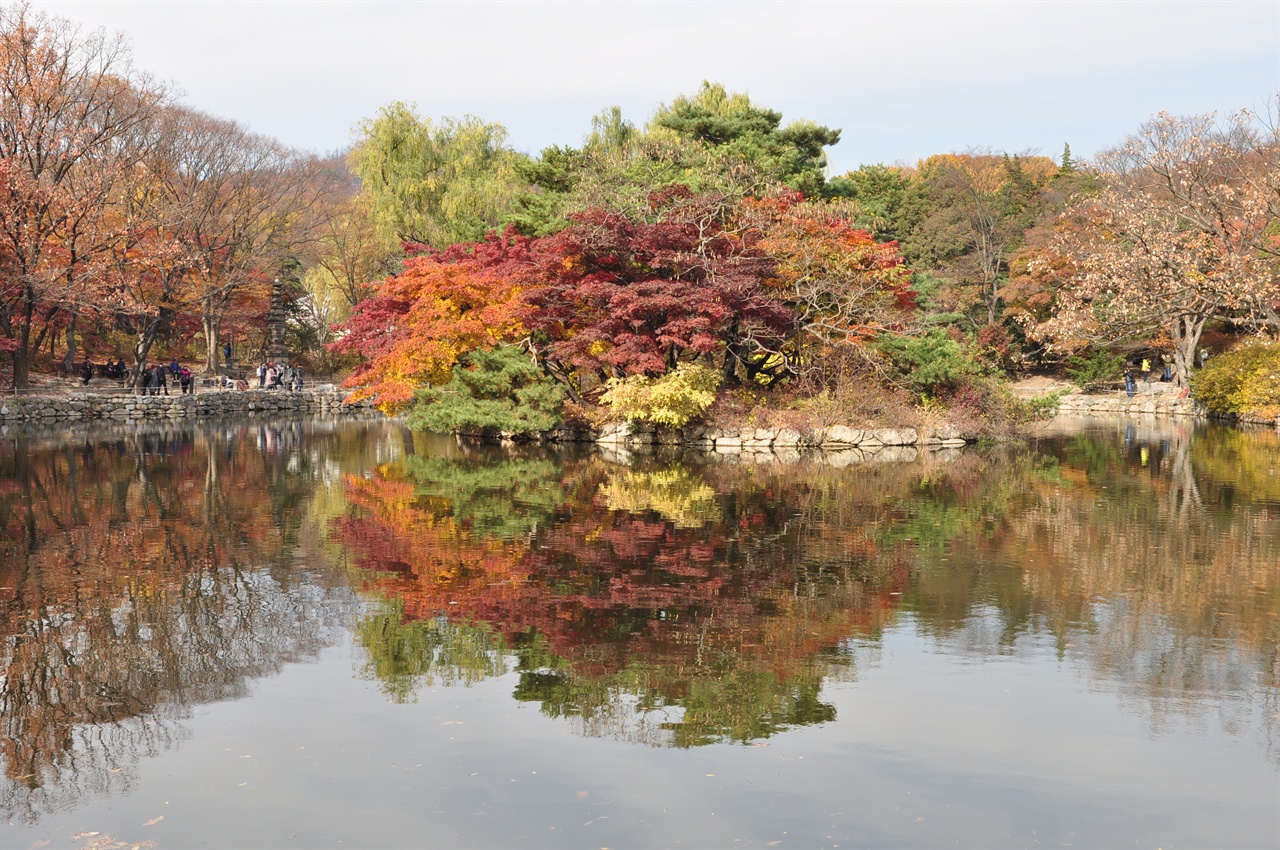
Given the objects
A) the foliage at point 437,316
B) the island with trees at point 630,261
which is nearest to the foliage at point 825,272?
the island with trees at point 630,261

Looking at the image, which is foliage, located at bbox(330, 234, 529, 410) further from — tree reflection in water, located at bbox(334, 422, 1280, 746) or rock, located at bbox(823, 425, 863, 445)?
tree reflection in water, located at bbox(334, 422, 1280, 746)

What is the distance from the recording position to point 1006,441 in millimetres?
25219

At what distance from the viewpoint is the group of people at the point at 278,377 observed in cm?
4109

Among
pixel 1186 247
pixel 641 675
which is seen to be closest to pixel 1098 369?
pixel 1186 247

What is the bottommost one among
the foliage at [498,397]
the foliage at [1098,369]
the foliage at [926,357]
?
the foliage at [498,397]

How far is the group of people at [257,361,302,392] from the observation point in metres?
41.1

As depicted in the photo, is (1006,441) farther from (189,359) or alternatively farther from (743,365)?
(189,359)

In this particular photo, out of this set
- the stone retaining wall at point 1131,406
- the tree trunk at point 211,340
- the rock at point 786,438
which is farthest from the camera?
the tree trunk at point 211,340

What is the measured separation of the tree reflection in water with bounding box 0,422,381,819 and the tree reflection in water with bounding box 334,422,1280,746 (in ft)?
2.62

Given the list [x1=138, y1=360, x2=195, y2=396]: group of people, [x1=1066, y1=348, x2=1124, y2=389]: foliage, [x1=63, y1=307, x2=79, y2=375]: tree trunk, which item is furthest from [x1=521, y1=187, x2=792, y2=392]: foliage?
[x1=1066, y1=348, x2=1124, y2=389]: foliage

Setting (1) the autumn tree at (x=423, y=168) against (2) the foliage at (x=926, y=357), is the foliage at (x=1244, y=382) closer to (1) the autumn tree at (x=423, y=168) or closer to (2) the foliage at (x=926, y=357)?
(2) the foliage at (x=926, y=357)

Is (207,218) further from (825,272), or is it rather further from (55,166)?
(825,272)

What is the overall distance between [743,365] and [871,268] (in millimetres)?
3843

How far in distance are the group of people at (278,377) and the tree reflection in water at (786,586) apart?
2514 centimetres
